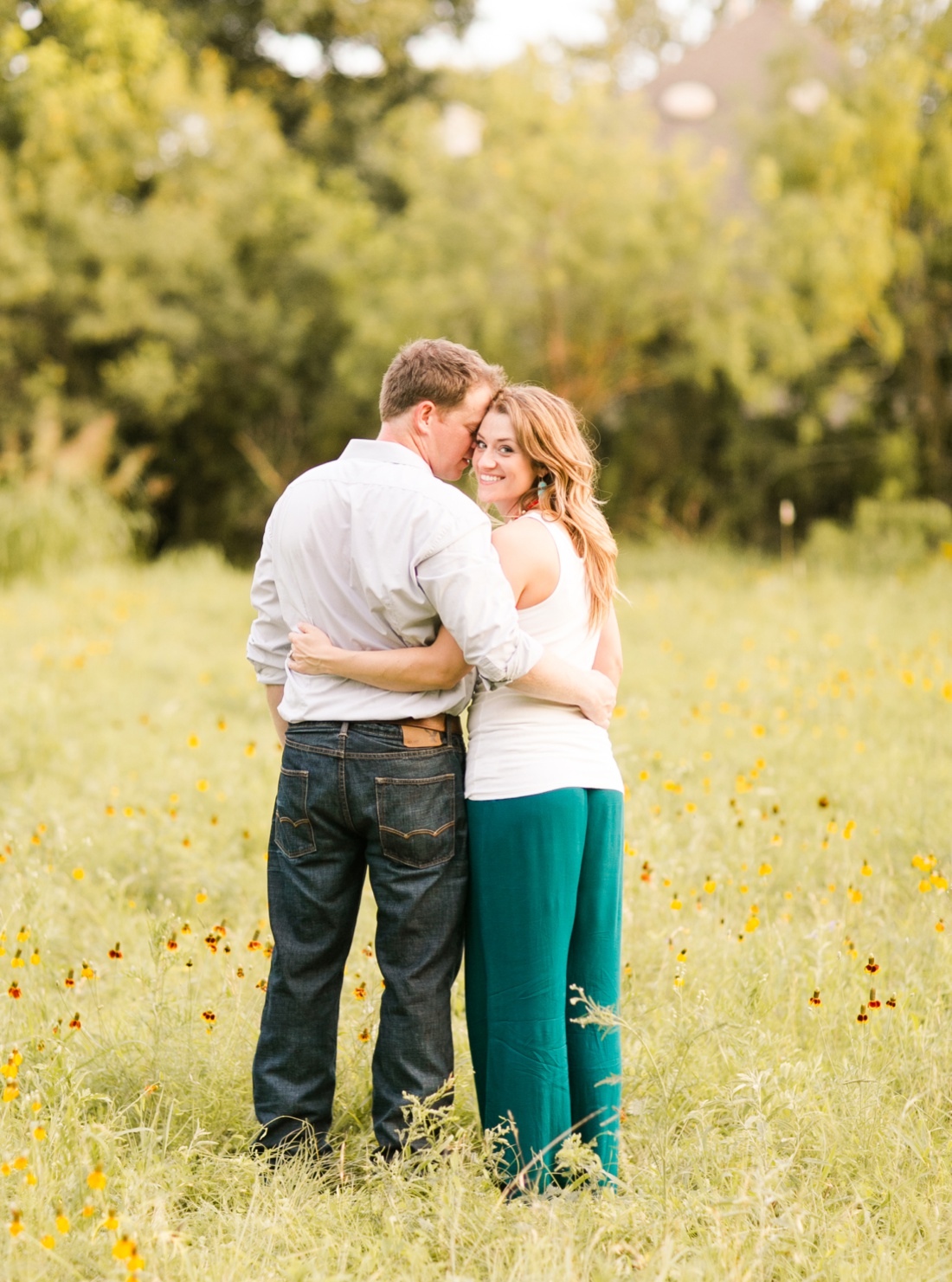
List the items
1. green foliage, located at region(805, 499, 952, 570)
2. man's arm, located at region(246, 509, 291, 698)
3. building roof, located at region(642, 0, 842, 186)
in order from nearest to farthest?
man's arm, located at region(246, 509, 291, 698), green foliage, located at region(805, 499, 952, 570), building roof, located at region(642, 0, 842, 186)

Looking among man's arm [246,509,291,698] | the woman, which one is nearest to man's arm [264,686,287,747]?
man's arm [246,509,291,698]

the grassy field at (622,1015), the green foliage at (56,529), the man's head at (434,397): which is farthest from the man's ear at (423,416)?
the green foliage at (56,529)

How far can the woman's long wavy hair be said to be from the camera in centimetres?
275

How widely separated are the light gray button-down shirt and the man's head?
0.06 metres

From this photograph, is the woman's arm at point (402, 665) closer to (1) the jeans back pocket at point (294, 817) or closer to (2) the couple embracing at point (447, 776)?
(2) the couple embracing at point (447, 776)

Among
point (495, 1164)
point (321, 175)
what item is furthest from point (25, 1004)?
point (321, 175)

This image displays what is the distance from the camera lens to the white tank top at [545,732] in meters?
2.66

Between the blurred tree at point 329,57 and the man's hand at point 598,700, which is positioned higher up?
the blurred tree at point 329,57

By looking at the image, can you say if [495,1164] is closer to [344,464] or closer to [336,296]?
[344,464]

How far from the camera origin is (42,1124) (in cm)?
271

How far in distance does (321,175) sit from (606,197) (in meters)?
7.08

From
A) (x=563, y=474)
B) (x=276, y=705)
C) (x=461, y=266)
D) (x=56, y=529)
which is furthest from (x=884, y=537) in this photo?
(x=276, y=705)

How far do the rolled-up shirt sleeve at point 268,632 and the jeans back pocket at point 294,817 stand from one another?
31 cm

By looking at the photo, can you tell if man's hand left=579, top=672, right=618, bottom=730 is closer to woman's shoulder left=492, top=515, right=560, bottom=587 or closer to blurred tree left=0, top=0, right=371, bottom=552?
woman's shoulder left=492, top=515, right=560, bottom=587
